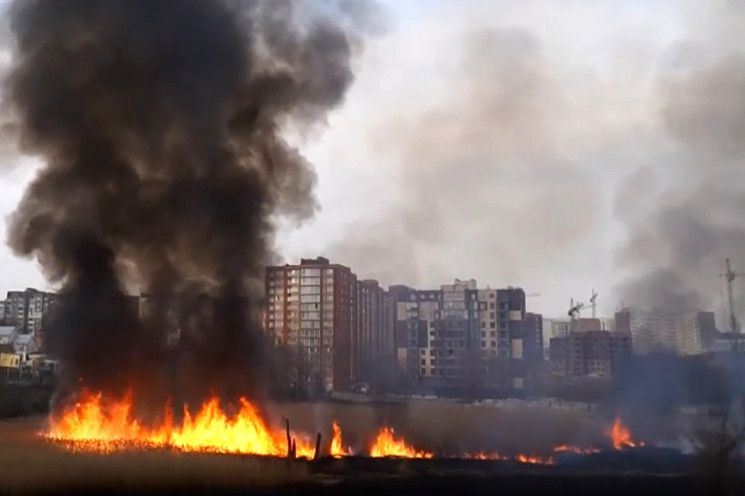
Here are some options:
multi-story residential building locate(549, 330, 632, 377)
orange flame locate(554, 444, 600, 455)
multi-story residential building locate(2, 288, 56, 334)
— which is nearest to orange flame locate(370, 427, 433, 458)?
orange flame locate(554, 444, 600, 455)

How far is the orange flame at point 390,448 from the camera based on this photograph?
35438 millimetres

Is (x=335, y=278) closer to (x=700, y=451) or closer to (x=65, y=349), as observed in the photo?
(x=65, y=349)

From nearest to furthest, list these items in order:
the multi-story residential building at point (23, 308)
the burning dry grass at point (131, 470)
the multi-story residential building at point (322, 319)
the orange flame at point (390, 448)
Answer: the burning dry grass at point (131, 470) < the orange flame at point (390, 448) < the multi-story residential building at point (322, 319) < the multi-story residential building at point (23, 308)

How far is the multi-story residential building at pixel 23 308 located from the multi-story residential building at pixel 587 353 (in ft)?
134

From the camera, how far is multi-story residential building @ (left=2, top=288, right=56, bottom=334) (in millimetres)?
60862

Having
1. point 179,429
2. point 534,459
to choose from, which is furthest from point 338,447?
point 534,459

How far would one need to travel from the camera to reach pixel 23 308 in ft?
206

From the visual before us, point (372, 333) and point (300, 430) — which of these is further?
point (372, 333)

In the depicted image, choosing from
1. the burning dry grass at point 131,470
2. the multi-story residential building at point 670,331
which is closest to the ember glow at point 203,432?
the burning dry grass at point 131,470

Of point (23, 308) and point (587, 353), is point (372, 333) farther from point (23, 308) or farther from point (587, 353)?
point (23, 308)

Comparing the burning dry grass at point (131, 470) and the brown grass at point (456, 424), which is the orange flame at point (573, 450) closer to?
the brown grass at point (456, 424)

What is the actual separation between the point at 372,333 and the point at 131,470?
24.3 meters

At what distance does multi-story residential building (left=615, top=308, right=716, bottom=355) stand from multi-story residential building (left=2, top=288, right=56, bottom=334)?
45.4m

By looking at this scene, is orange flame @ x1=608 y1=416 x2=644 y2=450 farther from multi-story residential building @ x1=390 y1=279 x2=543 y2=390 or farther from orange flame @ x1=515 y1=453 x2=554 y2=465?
multi-story residential building @ x1=390 y1=279 x2=543 y2=390
